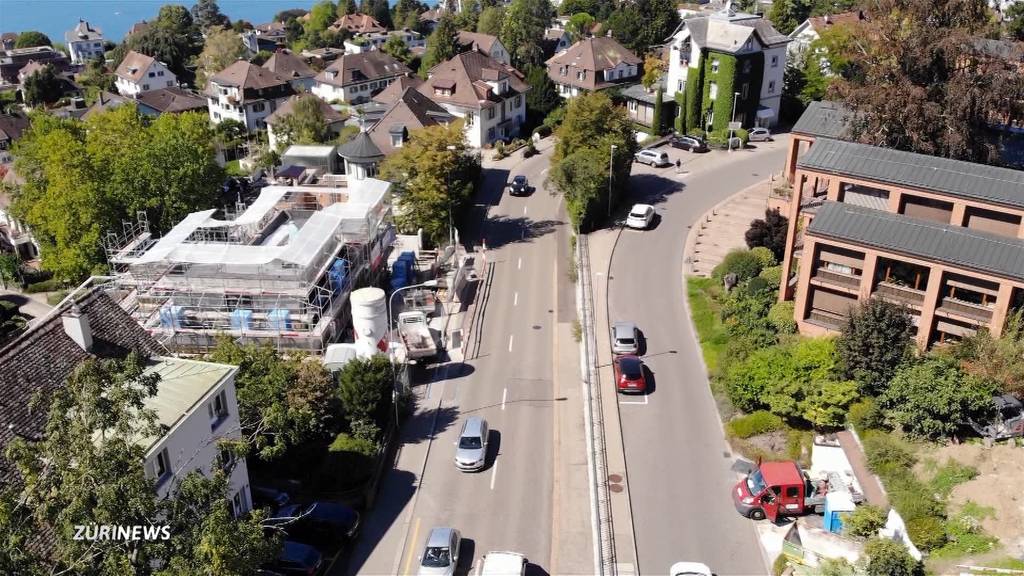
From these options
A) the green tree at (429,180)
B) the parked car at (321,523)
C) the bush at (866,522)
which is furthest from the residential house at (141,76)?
the bush at (866,522)

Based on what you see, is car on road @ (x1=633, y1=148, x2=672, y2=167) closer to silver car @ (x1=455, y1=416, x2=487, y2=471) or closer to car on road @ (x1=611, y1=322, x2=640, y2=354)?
car on road @ (x1=611, y1=322, x2=640, y2=354)

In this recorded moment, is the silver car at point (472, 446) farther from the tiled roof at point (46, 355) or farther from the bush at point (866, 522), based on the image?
the bush at point (866, 522)

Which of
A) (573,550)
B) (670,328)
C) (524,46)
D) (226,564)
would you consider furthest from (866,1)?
(524,46)

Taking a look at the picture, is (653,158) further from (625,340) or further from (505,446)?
(505,446)

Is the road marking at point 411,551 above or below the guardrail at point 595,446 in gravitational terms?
below

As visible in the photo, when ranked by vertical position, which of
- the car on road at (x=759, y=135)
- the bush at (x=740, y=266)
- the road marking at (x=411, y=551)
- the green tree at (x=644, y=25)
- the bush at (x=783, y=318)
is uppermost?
the green tree at (x=644, y=25)

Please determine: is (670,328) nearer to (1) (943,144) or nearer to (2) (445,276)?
(2) (445,276)
